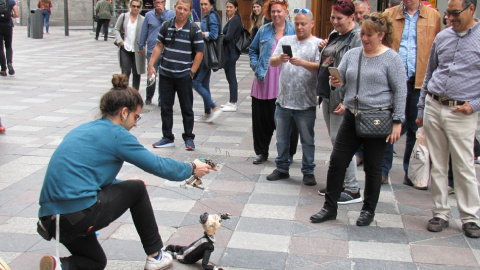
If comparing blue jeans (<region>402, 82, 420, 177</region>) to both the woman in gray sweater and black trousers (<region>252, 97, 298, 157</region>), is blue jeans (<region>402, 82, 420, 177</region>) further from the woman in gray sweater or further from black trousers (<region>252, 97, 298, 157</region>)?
the woman in gray sweater

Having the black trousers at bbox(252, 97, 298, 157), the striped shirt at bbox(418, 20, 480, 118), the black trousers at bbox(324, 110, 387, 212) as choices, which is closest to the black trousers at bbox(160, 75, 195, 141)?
the black trousers at bbox(252, 97, 298, 157)

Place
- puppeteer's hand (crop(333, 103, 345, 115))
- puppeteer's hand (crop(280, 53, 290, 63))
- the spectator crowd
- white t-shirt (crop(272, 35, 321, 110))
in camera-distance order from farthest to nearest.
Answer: white t-shirt (crop(272, 35, 321, 110)), puppeteer's hand (crop(280, 53, 290, 63)), puppeteer's hand (crop(333, 103, 345, 115)), the spectator crowd

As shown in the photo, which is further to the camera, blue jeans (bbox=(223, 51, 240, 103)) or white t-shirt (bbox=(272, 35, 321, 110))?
blue jeans (bbox=(223, 51, 240, 103))

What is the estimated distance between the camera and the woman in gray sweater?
4336 millimetres

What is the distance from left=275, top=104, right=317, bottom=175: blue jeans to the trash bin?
17.1 m

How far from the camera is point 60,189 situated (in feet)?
10.3

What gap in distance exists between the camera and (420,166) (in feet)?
18.2

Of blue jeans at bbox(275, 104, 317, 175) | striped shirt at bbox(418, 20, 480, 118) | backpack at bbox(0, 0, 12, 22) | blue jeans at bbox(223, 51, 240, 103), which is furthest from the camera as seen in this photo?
backpack at bbox(0, 0, 12, 22)

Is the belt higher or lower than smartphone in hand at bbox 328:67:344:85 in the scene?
lower

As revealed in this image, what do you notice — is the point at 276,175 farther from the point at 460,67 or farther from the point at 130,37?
the point at 130,37

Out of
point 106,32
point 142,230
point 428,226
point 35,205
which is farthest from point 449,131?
point 106,32

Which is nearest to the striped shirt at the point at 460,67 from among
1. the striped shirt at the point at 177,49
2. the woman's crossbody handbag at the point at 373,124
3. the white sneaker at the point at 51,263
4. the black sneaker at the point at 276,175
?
the woman's crossbody handbag at the point at 373,124

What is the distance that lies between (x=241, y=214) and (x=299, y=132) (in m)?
1.21

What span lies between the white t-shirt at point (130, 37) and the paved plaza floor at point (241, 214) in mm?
1398
